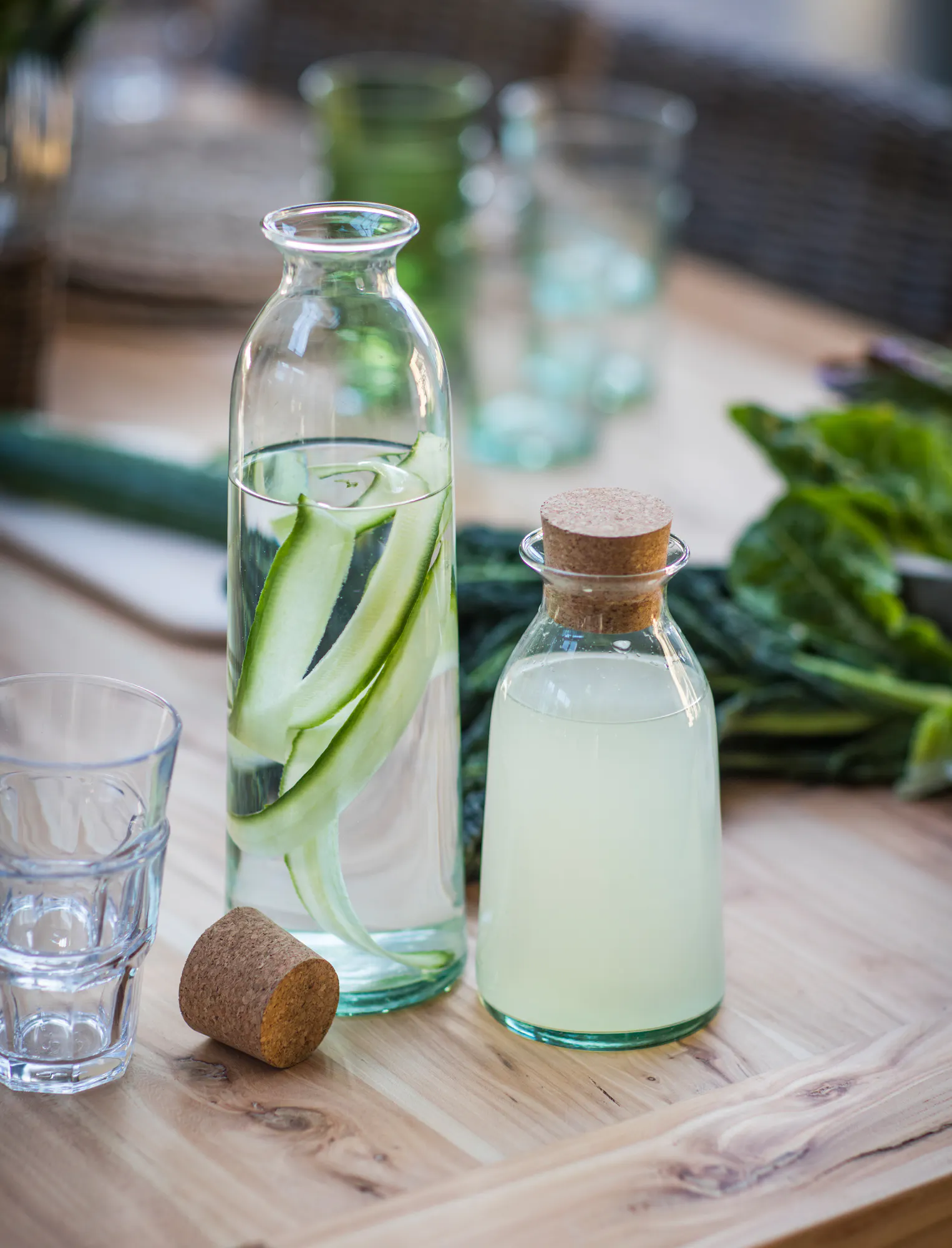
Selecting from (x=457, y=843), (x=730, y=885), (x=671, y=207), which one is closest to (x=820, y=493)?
(x=730, y=885)

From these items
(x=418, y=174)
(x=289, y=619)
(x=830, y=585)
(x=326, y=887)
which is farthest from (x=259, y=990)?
(x=418, y=174)

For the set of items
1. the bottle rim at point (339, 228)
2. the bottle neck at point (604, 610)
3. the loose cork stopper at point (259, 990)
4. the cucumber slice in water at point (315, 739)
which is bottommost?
the loose cork stopper at point (259, 990)

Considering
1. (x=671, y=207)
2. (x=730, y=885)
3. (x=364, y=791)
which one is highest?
(x=671, y=207)

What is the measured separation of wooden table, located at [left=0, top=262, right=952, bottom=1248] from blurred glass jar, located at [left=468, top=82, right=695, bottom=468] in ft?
1.91

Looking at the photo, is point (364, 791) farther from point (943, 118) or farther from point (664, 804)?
point (943, 118)

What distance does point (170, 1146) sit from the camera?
0.65 metres

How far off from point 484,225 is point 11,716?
112 centimetres

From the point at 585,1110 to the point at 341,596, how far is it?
0.77ft

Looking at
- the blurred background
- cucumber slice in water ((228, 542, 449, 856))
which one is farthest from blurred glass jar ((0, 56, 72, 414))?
cucumber slice in water ((228, 542, 449, 856))

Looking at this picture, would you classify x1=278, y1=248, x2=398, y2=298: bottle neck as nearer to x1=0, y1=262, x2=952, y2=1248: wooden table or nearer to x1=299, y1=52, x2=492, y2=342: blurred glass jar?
x1=0, y1=262, x2=952, y2=1248: wooden table

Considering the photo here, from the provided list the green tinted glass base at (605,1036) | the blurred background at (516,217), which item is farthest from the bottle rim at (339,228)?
the blurred background at (516,217)

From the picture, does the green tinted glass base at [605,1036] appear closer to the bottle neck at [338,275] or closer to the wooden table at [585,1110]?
the wooden table at [585,1110]

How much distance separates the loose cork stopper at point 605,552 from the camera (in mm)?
674

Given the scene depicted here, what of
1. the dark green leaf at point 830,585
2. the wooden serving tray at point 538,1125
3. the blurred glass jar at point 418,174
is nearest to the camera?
the wooden serving tray at point 538,1125
